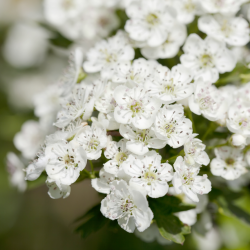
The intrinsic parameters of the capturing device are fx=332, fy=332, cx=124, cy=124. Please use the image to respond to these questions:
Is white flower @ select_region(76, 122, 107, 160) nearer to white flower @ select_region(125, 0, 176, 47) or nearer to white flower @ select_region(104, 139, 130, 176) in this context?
white flower @ select_region(104, 139, 130, 176)

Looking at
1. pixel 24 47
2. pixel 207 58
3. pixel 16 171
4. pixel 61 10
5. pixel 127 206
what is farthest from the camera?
pixel 24 47

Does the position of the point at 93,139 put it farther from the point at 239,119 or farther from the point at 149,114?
the point at 239,119

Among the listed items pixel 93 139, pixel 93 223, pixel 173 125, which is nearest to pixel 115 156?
pixel 93 139

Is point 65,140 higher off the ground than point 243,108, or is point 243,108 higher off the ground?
point 65,140

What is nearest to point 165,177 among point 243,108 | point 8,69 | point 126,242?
point 243,108

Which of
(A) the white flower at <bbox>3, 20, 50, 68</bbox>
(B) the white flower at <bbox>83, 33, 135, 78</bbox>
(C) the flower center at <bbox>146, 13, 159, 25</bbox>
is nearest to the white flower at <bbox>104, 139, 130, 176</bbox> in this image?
(B) the white flower at <bbox>83, 33, 135, 78</bbox>

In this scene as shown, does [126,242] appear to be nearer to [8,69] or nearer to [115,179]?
[115,179]
